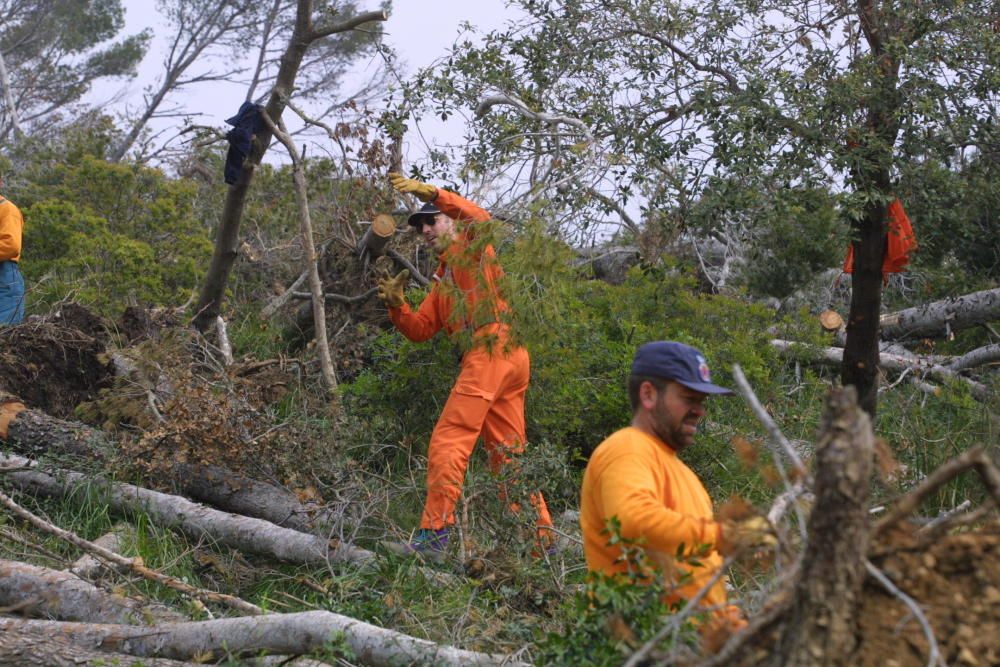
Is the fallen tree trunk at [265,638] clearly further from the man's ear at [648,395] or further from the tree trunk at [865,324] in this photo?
the tree trunk at [865,324]

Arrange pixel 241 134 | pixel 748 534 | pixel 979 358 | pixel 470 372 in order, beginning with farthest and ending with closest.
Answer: pixel 979 358 → pixel 241 134 → pixel 470 372 → pixel 748 534

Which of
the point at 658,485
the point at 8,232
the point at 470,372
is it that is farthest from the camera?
the point at 8,232

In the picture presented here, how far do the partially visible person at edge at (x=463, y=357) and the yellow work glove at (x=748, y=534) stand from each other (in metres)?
2.25

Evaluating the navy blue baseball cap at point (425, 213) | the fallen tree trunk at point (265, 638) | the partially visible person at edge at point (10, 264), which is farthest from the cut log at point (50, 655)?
the partially visible person at edge at point (10, 264)

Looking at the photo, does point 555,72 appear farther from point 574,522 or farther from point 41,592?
point 41,592

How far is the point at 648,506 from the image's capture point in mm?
3137

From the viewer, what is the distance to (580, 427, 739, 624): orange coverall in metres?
3.06

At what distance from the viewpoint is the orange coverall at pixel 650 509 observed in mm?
3061

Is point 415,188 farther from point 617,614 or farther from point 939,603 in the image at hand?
point 939,603

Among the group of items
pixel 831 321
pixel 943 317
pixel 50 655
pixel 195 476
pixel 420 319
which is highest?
pixel 943 317

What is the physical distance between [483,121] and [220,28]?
21809 millimetres

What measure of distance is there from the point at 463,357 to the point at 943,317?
204 inches

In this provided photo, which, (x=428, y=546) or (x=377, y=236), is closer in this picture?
(x=428, y=546)

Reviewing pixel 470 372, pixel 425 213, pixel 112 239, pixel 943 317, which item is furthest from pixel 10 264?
pixel 943 317
